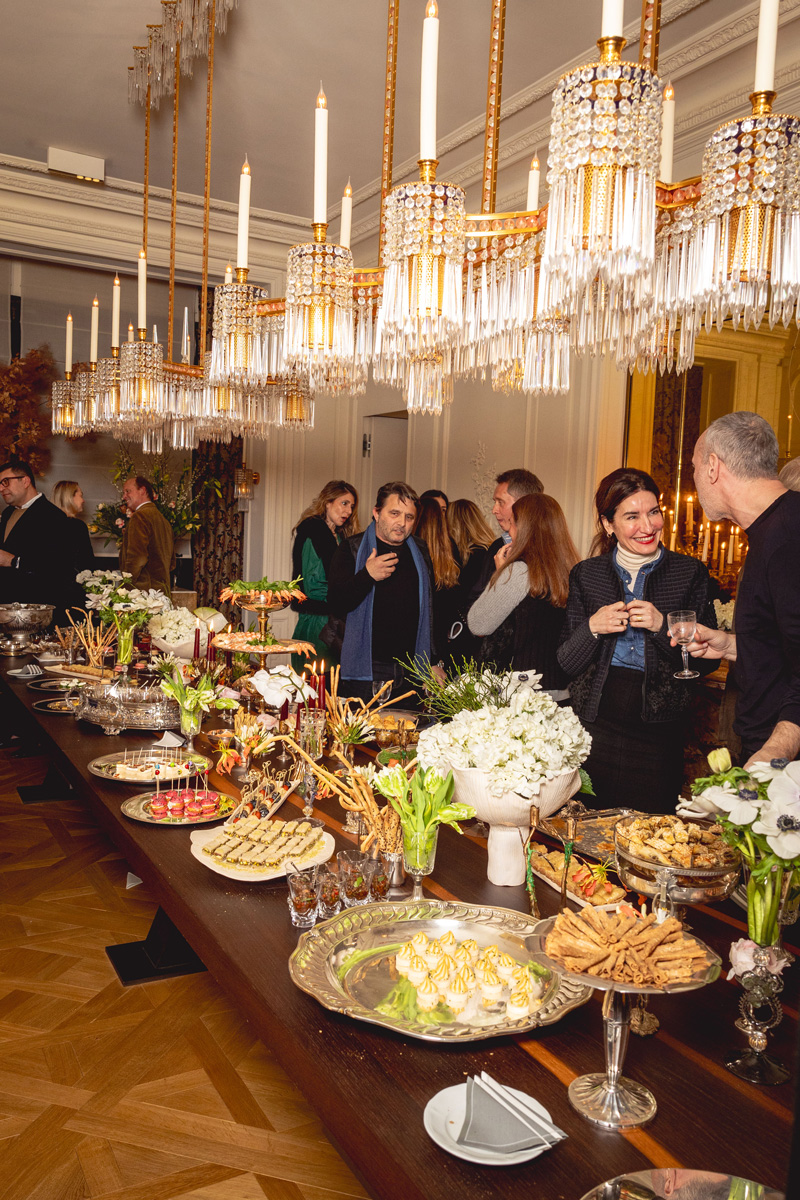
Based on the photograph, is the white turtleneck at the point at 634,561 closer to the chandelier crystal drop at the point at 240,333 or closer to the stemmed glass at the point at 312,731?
the stemmed glass at the point at 312,731

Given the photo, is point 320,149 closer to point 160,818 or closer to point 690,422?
point 160,818

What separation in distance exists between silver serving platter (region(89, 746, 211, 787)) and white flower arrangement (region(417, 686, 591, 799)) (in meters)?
0.92

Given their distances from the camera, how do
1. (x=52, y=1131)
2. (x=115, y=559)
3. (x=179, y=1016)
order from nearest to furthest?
(x=52, y=1131) → (x=179, y=1016) → (x=115, y=559)

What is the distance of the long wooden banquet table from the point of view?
1.05 meters

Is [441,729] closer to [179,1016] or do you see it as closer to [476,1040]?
[476,1040]

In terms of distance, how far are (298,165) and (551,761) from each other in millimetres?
5174

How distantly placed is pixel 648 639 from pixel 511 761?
1125 mm

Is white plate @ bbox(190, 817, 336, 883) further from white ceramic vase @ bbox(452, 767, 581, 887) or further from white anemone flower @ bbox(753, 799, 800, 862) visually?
white anemone flower @ bbox(753, 799, 800, 862)

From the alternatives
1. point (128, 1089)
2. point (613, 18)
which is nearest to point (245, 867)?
point (128, 1089)

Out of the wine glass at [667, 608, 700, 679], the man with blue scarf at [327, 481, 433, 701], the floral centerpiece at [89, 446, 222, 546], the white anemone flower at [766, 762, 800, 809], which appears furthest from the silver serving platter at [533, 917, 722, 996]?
the floral centerpiece at [89, 446, 222, 546]

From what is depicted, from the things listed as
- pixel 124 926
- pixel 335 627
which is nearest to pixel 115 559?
pixel 335 627

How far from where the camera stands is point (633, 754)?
276cm

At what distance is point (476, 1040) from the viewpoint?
1287 mm

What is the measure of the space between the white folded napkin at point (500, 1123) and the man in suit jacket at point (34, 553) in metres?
4.89
